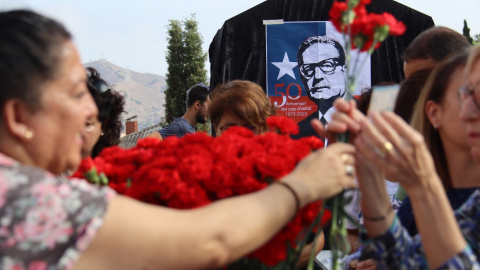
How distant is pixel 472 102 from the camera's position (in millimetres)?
1393

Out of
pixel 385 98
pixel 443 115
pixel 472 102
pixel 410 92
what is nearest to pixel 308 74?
pixel 410 92

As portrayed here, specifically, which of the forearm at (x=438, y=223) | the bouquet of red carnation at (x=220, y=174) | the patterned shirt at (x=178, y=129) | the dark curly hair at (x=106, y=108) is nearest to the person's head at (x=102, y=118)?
the dark curly hair at (x=106, y=108)

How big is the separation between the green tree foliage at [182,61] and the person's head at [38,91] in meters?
25.6

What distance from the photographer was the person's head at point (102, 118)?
272 centimetres

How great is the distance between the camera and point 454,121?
5.15 ft

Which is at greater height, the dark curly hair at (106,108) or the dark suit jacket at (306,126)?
the dark curly hair at (106,108)

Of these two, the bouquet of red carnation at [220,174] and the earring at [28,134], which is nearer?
the earring at [28,134]

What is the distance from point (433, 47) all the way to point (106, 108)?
2032mm

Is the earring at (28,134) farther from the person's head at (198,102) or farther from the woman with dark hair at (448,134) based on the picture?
the person's head at (198,102)

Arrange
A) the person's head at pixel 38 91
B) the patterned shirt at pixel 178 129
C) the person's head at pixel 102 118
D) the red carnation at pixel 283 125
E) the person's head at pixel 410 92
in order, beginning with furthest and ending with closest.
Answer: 1. the patterned shirt at pixel 178 129
2. the person's head at pixel 102 118
3. the person's head at pixel 410 92
4. the red carnation at pixel 283 125
5. the person's head at pixel 38 91

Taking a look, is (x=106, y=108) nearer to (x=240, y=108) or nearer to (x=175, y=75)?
(x=240, y=108)

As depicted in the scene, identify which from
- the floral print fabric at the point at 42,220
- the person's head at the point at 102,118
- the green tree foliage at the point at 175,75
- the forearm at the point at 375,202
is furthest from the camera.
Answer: the green tree foliage at the point at 175,75

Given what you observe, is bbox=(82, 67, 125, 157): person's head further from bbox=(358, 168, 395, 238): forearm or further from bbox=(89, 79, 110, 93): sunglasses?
bbox=(358, 168, 395, 238): forearm

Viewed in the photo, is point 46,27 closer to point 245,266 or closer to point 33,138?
point 33,138
